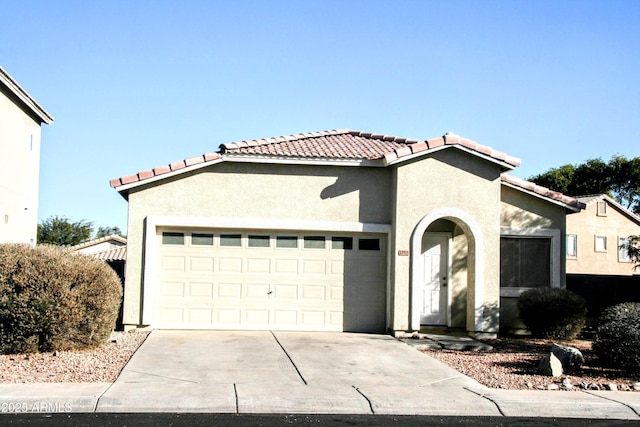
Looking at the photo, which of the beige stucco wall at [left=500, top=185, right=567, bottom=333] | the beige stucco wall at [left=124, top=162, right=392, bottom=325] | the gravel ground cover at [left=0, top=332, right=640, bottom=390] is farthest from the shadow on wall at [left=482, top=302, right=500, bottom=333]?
the beige stucco wall at [left=124, top=162, right=392, bottom=325]

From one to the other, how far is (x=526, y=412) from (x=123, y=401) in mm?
5216

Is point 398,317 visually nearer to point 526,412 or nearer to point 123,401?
point 526,412

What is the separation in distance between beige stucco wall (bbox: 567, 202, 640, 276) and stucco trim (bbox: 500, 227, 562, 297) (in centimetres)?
2917

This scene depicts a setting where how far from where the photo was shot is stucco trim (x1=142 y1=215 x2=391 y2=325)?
1714 cm

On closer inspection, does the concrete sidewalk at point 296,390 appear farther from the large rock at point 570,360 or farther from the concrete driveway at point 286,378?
the large rock at point 570,360

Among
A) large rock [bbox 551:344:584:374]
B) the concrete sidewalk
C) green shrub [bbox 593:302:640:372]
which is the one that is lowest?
the concrete sidewalk

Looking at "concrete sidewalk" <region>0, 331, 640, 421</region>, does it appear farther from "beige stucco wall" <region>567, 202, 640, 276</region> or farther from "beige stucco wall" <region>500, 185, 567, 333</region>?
"beige stucco wall" <region>567, 202, 640, 276</region>

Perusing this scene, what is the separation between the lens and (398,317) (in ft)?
56.4

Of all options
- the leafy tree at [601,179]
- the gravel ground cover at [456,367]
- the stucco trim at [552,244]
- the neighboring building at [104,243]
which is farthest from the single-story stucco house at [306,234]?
the leafy tree at [601,179]

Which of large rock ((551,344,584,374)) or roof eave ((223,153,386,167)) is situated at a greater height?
roof eave ((223,153,386,167))

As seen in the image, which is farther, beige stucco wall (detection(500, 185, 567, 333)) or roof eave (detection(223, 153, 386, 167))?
beige stucco wall (detection(500, 185, 567, 333))

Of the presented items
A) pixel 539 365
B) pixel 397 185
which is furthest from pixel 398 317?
pixel 539 365

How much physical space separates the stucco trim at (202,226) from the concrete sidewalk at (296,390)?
106 inches

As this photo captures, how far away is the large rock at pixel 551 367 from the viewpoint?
12.7 m
